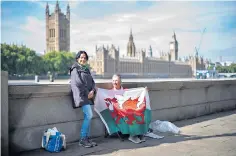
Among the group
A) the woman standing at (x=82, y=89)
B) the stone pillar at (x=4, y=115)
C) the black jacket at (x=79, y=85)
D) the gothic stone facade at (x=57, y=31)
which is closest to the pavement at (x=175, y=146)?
the woman standing at (x=82, y=89)

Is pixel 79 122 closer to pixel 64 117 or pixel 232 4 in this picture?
pixel 64 117

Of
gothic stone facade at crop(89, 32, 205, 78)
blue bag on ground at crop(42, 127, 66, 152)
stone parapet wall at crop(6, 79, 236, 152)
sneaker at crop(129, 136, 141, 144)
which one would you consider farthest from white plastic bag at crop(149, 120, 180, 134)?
gothic stone facade at crop(89, 32, 205, 78)

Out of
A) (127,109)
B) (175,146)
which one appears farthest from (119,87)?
(175,146)

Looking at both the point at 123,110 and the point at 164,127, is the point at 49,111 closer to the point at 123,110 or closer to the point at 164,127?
the point at 123,110

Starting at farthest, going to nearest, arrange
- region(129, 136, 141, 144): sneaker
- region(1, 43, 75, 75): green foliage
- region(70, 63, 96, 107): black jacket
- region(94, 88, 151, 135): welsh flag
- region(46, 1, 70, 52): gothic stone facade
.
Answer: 1. region(46, 1, 70, 52): gothic stone facade
2. region(1, 43, 75, 75): green foliage
3. region(94, 88, 151, 135): welsh flag
4. region(129, 136, 141, 144): sneaker
5. region(70, 63, 96, 107): black jacket

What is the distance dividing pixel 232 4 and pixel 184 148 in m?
6.57

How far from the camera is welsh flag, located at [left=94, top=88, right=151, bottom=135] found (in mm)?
5031

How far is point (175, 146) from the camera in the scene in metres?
4.55

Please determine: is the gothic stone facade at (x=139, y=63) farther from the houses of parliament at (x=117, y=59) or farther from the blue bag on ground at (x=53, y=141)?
the blue bag on ground at (x=53, y=141)

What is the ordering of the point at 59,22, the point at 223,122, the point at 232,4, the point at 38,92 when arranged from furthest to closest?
the point at 59,22 < the point at 232,4 < the point at 223,122 < the point at 38,92

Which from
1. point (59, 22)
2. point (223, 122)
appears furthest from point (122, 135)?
point (59, 22)

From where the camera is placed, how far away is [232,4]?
9.21 m

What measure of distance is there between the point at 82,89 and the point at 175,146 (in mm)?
1781

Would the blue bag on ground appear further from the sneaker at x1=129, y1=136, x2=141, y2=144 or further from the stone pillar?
the sneaker at x1=129, y1=136, x2=141, y2=144
